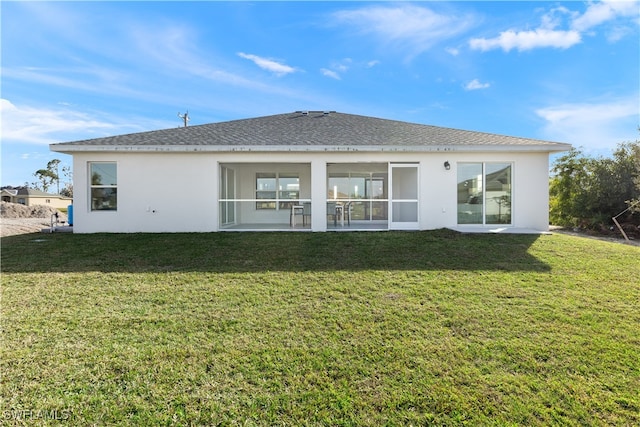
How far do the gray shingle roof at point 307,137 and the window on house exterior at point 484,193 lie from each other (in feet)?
2.95

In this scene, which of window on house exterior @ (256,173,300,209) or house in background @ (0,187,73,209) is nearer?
window on house exterior @ (256,173,300,209)

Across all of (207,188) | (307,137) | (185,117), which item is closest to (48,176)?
(185,117)

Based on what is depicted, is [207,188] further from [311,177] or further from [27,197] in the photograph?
[27,197]

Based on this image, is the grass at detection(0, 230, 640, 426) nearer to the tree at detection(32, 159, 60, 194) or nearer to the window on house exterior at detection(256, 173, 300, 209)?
the window on house exterior at detection(256, 173, 300, 209)

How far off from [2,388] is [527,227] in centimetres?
1289

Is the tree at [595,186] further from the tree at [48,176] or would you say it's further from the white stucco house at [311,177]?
the tree at [48,176]

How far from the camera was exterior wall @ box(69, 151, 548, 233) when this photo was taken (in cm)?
1073

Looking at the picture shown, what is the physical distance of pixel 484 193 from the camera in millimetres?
11000

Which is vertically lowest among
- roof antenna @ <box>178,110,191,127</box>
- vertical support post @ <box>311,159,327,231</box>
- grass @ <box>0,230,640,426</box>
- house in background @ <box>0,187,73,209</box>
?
grass @ <box>0,230,640,426</box>

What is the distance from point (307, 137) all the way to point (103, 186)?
720 centimetres

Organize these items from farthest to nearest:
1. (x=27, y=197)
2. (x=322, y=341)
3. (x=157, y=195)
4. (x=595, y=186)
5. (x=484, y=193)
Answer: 1. (x=27, y=197)
2. (x=595, y=186)
3. (x=484, y=193)
4. (x=157, y=195)
5. (x=322, y=341)

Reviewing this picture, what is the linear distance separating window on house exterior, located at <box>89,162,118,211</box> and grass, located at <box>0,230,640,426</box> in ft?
13.1

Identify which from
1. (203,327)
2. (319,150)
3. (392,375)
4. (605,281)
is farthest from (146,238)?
(605,281)

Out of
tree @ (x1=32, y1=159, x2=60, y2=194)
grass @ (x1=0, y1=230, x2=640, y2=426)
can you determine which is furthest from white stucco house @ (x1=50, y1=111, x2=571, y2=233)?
tree @ (x1=32, y1=159, x2=60, y2=194)
